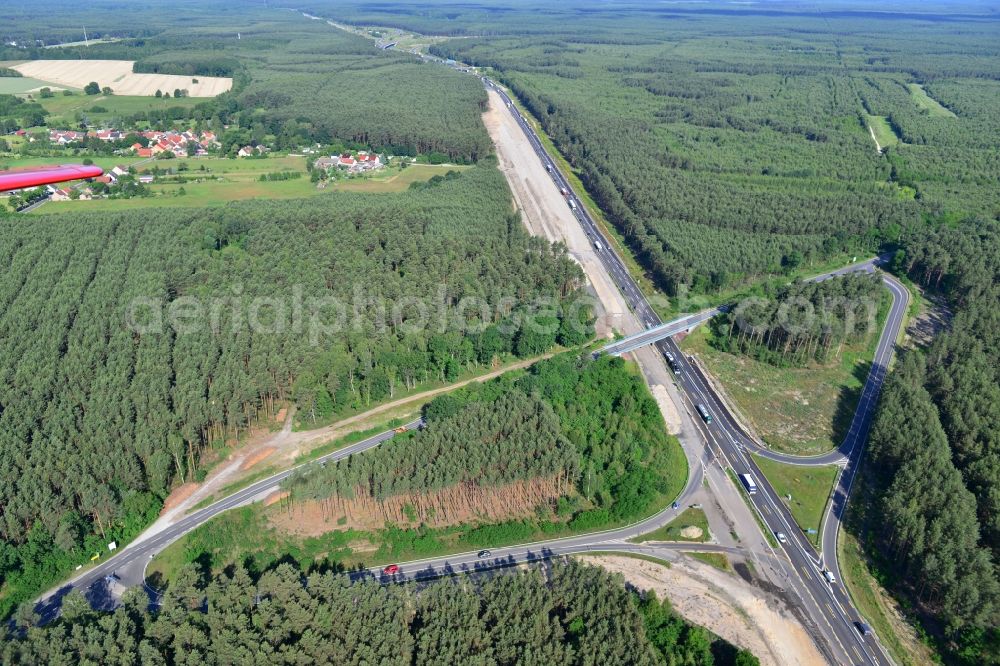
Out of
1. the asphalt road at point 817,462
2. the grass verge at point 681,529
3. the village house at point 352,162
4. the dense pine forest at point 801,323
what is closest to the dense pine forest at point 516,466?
the grass verge at point 681,529

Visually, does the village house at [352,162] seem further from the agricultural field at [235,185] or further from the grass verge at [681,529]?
the grass verge at [681,529]

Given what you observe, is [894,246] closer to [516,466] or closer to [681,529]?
[681,529]

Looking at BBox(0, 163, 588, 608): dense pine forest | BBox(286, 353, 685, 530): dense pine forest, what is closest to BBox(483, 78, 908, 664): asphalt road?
BBox(286, 353, 685, 530): dense pine forest

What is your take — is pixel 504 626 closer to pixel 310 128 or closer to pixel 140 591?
pixel 140 591

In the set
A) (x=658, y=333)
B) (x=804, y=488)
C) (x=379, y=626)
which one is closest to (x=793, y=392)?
(x=804, y=488)

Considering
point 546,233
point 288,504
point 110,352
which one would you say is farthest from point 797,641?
point 546,233
